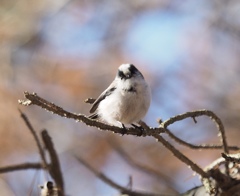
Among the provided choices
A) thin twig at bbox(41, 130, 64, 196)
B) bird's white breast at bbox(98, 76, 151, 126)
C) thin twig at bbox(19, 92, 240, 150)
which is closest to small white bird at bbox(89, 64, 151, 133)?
bird's white breast at bbox(98, 76, 151, 126)

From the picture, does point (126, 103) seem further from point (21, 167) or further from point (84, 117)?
point (84, 117)

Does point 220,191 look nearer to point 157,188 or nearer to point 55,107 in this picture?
point 55,107

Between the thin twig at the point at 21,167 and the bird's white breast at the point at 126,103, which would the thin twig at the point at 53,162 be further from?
the bird's white breast at the point at 126,103

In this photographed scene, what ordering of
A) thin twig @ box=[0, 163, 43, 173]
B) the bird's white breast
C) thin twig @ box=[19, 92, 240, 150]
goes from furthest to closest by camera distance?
the bird's white breast, thin twig @ box=[0, 163, 43, 173], thin twig @ box=[19, 92, 240, 150]

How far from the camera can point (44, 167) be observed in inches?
44.3

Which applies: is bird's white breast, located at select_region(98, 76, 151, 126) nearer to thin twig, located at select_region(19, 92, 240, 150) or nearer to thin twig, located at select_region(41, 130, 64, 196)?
thin twig, located at select_region(19, 92, 240, 150)

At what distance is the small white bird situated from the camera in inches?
50.1

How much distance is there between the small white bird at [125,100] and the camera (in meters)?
1.27

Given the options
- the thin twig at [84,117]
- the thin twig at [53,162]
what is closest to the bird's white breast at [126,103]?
the thin twig at [84,117]

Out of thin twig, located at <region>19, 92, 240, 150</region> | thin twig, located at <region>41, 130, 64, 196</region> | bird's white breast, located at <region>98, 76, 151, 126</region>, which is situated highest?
bird's white breast, located at <region>98, 76, 151, 126</region>

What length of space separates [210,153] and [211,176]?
5.22ft

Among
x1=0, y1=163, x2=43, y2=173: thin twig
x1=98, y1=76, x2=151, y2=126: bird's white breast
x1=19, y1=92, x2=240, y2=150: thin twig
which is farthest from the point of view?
x1=98, y1=76, x2=151, y2=126: bird's white breast

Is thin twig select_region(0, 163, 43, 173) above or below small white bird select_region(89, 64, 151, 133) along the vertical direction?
below

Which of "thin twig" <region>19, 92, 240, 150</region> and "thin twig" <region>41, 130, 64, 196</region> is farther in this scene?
"thin twig" <region>41, 130, 64, 196</region>
